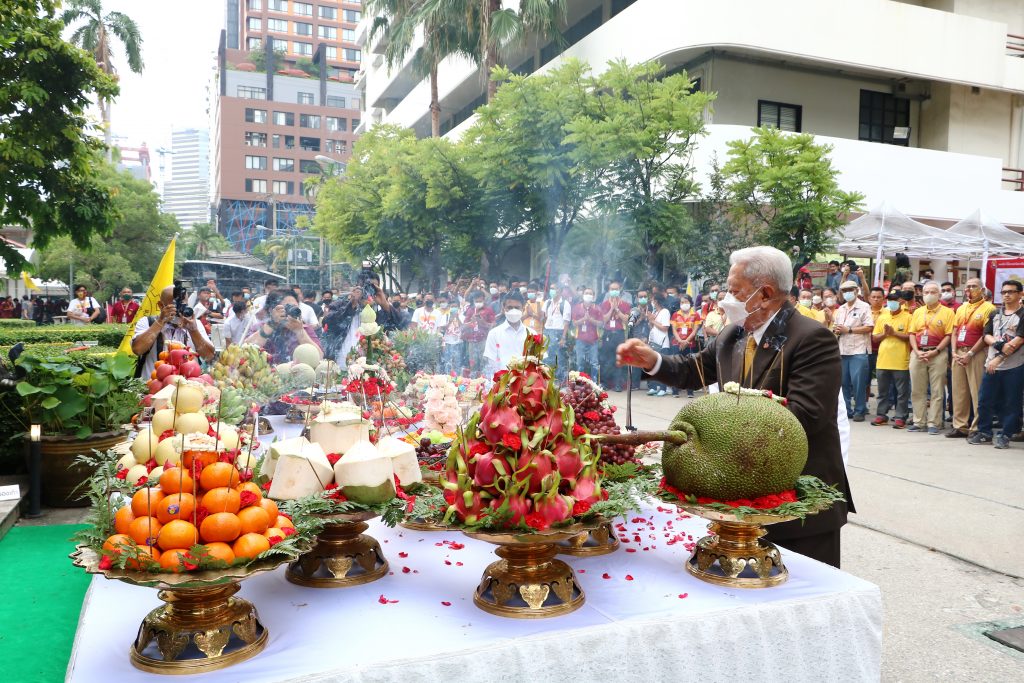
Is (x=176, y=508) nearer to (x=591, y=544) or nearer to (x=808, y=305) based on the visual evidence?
(x=591, y=544)

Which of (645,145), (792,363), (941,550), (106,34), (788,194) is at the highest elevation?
(106,34)

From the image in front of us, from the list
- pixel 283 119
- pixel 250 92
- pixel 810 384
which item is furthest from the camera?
pixel 250 92

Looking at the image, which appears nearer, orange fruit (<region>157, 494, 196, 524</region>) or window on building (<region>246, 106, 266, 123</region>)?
orange fruit (<region>157, 494, 196, 524</region>)

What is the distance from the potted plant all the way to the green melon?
4.25 meters

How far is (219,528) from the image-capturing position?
175cm

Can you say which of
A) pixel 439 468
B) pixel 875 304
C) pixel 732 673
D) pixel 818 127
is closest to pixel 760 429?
pixel 732 673

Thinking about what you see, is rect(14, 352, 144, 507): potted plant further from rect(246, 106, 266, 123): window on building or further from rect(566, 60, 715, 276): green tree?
rect(246, 106, 266, 123): window on building

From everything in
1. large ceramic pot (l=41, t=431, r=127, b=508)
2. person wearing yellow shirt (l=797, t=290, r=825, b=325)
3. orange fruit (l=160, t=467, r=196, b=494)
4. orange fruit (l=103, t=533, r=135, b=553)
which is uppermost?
person wearing yellow shirt (l=797, t=290, r=825, b=325)

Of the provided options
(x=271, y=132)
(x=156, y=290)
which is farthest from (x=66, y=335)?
(x=271, y=132)

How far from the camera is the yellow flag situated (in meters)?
5.56

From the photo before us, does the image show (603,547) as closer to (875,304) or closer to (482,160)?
(875,304)

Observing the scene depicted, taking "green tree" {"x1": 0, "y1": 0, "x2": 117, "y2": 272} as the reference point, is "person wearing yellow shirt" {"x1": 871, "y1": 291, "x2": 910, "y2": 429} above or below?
below

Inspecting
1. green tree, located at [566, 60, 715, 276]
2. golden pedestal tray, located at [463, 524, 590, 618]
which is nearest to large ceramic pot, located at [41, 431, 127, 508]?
golden pedestal tray, located at [463, 524, 590, 618]

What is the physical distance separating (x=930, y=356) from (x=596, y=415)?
363 inches
